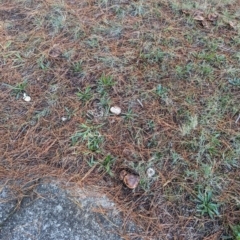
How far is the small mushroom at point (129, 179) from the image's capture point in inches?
60.1

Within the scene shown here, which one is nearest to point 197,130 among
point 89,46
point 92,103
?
point 92,103

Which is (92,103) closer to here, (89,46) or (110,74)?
(110,74)

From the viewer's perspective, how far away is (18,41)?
212cm

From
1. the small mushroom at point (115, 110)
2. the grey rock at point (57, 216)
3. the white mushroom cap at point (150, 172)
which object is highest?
the small mushroom at point (115, 110)

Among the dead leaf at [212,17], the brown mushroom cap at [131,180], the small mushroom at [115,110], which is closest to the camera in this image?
the brown mushroom cap at [131,180]

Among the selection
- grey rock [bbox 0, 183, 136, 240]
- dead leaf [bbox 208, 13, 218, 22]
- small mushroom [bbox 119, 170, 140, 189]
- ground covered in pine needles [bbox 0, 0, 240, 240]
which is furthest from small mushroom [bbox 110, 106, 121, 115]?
dead leaf [bbox 208, 13, 218, 22]

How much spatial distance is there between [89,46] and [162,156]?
894 millimetres

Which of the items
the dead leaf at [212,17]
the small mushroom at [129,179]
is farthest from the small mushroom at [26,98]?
the dead leaf at [212,17]

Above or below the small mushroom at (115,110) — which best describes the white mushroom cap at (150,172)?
below

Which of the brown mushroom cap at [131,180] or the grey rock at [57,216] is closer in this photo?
the grey rock at [57,216]

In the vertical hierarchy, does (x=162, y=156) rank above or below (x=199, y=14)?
below

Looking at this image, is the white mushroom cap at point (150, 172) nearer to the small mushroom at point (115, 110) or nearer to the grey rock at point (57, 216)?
the grey rock at point (57, 216)

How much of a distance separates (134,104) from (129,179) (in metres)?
0.47

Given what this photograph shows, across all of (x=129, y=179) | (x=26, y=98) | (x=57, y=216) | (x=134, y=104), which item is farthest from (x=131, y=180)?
(x=26, y=98)
